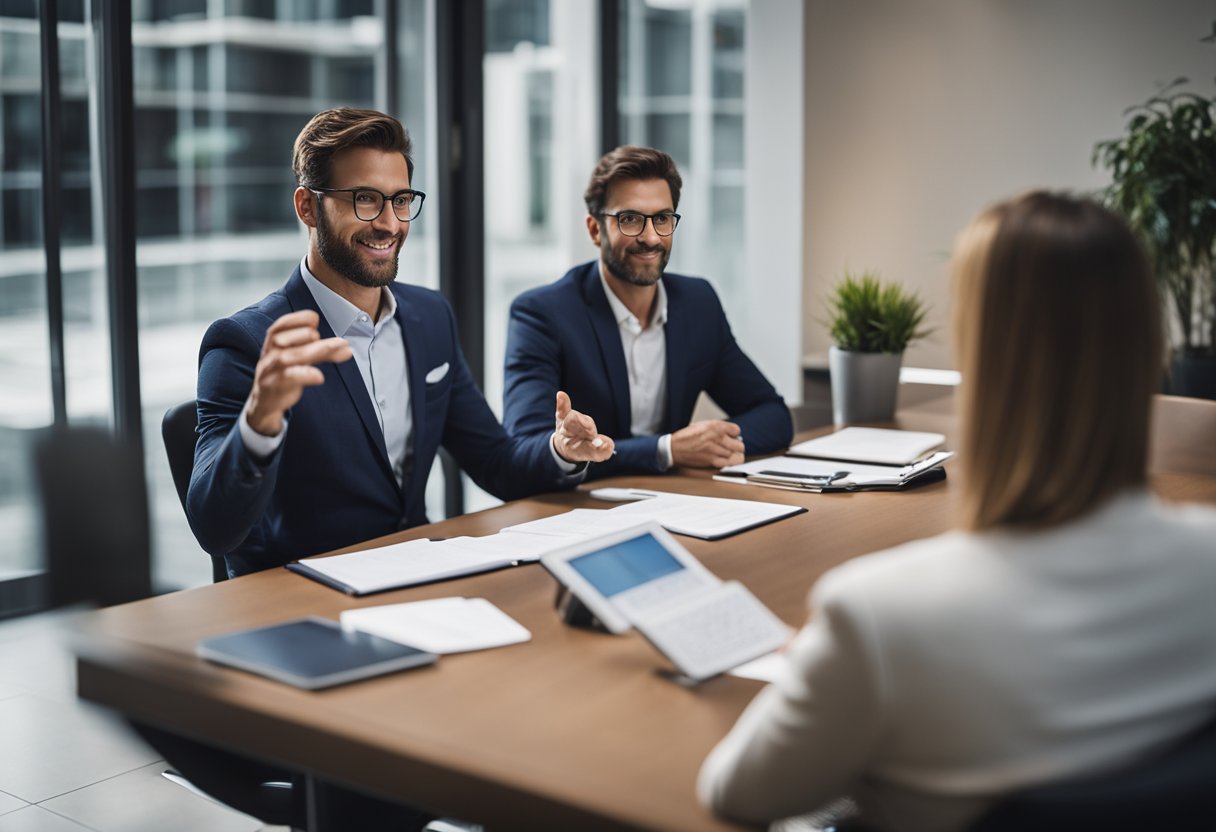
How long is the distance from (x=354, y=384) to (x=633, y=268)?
981 millimetres

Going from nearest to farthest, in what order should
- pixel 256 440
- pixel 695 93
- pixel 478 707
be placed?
pixel 478 707
pixel 256 440
pixel 695 93

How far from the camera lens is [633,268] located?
10.4 feet

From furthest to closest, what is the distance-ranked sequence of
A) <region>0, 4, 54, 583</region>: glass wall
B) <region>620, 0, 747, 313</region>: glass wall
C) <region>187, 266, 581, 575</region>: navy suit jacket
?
<region>620, 0, 747, 313</region>: glass wall < <region>0, 4, 54, 583</region>: glass wall < <region>187, 266, 581, 575</region>: navy suit jacket

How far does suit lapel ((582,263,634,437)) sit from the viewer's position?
312 cm

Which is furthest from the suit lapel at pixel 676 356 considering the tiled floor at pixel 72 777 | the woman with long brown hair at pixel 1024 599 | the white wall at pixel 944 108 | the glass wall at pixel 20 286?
the woman with long brown hair at pixel 1024 599

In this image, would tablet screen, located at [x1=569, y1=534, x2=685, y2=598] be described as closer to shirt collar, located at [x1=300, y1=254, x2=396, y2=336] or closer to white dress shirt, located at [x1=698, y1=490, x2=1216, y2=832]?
white dress shirt, located at [x1=698, y1=490, x2=1216, y2=832]

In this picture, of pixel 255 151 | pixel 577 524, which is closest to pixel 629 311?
pixel 577 524

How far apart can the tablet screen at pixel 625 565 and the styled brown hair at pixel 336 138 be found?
1237 mm

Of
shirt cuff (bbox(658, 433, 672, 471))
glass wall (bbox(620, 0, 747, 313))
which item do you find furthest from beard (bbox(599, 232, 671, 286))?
glass wall (bbox(620, 0, 747, 313))

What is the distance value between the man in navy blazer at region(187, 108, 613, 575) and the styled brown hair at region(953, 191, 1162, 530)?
53.8 inches

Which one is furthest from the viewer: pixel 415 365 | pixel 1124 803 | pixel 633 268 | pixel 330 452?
pixel 633 268

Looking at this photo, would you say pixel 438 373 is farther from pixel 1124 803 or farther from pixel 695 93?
pixel 695 93

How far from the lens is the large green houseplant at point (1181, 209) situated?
13.4ft

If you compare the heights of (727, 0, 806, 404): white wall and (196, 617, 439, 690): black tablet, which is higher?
(727, 0, 806, 404): white wall
